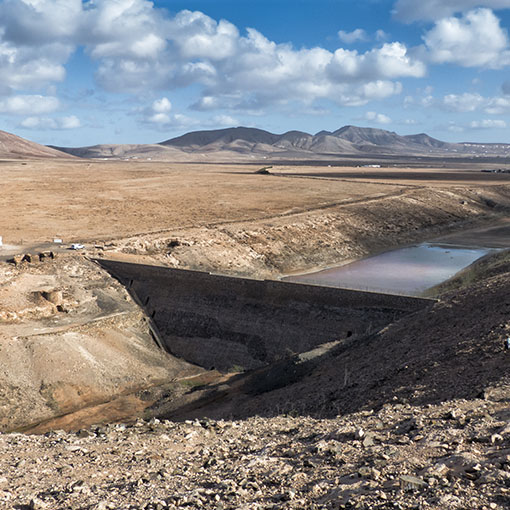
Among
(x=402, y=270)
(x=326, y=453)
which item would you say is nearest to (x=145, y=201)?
(x=402, y=270)

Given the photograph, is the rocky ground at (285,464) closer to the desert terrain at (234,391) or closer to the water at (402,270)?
the desert terrain at (234,391)

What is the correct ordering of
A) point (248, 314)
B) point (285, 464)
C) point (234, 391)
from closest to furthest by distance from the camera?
1. point (285, 464)
2. point (234, 391)
3. point (248, 314)

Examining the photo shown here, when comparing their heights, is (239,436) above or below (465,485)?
below

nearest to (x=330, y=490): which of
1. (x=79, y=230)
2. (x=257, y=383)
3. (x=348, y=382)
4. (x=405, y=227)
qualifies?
(x=348, y=382)

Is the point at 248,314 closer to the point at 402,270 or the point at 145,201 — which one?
the point at 402,270

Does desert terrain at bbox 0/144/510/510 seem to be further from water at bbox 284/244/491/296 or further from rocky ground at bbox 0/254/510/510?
water at bbox 284/244/491/296

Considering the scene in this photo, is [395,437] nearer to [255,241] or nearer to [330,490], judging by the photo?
[330,490]

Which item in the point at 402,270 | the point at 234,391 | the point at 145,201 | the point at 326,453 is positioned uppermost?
the point at 145,201

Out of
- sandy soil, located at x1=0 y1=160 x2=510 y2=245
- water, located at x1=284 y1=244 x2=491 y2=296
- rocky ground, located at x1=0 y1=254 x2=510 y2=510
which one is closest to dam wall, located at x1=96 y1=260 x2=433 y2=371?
water, located at x1=284 y1=244 x2=491 y2=296
